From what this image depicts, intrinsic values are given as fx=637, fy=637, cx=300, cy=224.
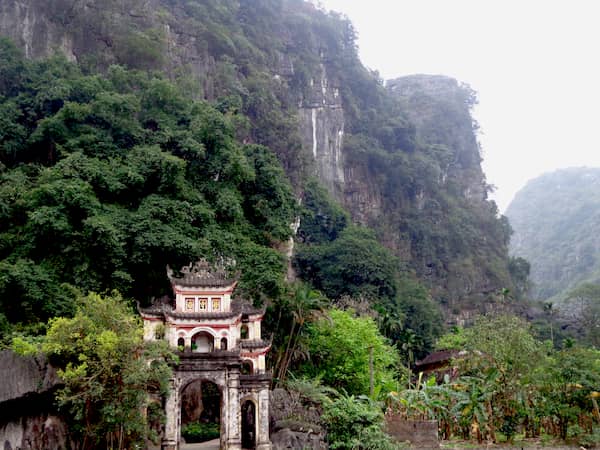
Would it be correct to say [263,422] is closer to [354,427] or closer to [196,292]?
[354,427]

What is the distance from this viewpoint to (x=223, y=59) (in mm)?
52281

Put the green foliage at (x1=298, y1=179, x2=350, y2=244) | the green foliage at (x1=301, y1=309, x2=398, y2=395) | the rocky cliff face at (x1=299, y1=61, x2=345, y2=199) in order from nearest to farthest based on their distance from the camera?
the green foliage at (x1=301, y1=309, x2=398, y2=395)
the green foliage at (x1=298, y1=179, x2=350, y2=244)
the rocky cliff face at (x1=299, y1=61, x2=345, y2=199)

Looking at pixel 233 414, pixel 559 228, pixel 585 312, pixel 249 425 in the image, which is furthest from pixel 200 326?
pixel 559 228

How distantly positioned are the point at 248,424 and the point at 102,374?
26.1ft

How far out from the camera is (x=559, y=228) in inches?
3907

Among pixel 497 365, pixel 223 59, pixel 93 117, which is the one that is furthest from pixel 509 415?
pixel 223 59

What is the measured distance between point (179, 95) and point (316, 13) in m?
43.4

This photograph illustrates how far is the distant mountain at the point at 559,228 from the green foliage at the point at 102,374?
210 ft

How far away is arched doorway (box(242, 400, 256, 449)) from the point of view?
23.2 metres

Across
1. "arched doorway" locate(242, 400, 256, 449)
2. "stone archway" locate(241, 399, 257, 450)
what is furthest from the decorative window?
"arched doorway" locate(242, 400, 256, 449)

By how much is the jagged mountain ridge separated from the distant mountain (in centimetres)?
1590

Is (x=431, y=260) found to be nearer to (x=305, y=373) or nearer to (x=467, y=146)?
(x=467, y=146)

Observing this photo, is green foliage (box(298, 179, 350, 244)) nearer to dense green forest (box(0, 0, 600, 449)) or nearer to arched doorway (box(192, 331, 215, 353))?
dense green forest (box(0, 0, 600, 449))

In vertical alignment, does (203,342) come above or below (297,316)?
below
